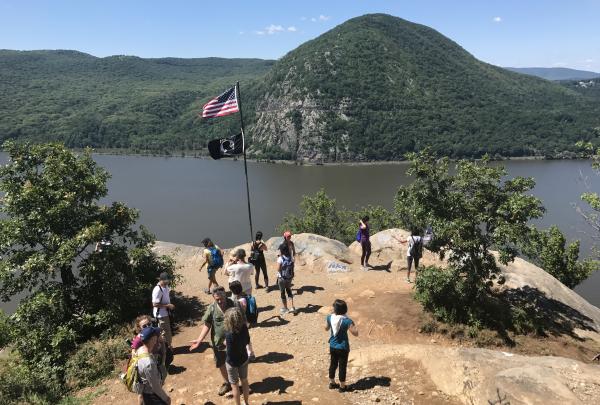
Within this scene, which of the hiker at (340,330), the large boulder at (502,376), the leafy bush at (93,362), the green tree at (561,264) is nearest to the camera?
the large boulder at (502,376)

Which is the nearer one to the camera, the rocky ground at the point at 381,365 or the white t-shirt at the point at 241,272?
the rocky ground at the point at 381,365

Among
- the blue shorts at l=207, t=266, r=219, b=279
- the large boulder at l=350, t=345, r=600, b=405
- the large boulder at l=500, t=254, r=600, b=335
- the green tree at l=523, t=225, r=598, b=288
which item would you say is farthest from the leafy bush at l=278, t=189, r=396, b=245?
the large boulder at l=350, t=345, r=600, b=405

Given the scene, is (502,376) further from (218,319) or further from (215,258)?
(215,258)

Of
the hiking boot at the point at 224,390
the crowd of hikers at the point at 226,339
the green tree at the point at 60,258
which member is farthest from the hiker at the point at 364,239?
the hiking boot at the point at 224,390

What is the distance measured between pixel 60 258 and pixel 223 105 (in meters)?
6.89

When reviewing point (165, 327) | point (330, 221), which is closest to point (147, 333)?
point (165, 327)

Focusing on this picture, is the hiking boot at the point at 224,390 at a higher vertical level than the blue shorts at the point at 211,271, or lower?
lower

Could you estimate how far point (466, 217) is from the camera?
9.86m

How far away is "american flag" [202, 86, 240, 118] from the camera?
1389 cm

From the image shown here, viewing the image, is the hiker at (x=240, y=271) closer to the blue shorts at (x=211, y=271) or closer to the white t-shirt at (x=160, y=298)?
the white t-shirt at (x=160, y=298)

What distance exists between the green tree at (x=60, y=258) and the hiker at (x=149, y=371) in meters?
5.40

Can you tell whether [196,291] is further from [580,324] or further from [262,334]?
[580,324]

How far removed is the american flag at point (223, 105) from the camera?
1389cm

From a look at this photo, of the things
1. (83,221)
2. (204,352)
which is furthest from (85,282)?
(204,352)
